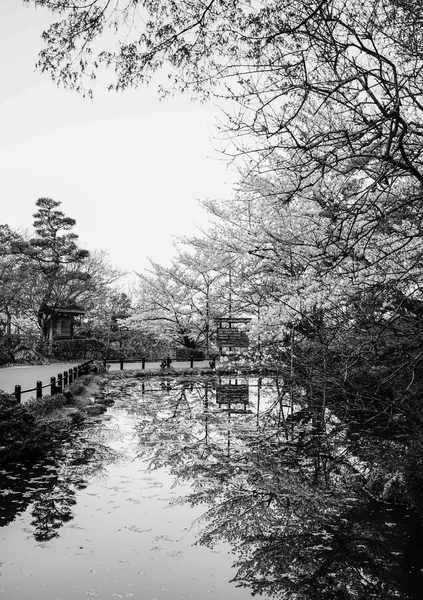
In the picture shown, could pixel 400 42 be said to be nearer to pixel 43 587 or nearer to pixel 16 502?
pixel 43 587

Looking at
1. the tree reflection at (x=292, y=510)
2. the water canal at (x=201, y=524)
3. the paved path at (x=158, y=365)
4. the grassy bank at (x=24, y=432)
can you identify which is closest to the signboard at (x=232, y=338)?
the paved path at (x=158, y=365)

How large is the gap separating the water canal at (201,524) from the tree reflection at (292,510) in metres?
0.02

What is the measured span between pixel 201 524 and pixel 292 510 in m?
1.32

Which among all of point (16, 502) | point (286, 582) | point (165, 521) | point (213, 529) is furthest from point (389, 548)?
point (16, 502)

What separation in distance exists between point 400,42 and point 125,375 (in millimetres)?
22302

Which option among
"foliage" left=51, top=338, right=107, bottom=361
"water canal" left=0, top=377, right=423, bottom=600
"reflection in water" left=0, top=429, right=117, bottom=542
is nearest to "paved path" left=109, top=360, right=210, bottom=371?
"foliage" left=51, top=338, right=107, bottom=361

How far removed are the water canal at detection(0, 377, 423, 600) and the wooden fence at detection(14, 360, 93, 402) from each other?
6.09ft

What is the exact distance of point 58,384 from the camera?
16250mm

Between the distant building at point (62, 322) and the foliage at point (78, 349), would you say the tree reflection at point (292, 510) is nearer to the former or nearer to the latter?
the foliage at point (78, 349)

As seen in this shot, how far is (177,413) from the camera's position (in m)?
15.6

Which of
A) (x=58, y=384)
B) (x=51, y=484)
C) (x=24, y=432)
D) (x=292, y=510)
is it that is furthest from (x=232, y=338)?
(x=292, y=510)

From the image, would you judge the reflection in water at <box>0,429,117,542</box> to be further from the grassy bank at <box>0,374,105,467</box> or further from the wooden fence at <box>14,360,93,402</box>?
the wooden fence at <box>14,360,93,402</box>

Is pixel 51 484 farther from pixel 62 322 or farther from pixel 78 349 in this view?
pixel 62 322

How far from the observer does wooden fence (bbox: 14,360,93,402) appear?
12.7 metres
